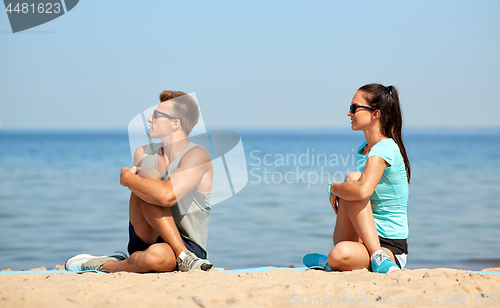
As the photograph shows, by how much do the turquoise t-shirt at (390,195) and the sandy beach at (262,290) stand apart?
14.4 inches

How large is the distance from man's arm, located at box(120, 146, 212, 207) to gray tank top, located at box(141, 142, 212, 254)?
3.8 inches

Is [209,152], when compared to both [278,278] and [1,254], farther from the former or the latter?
[1,254]

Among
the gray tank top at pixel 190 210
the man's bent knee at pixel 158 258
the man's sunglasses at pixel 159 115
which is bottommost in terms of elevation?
the man's bent knee at pixel 158 258

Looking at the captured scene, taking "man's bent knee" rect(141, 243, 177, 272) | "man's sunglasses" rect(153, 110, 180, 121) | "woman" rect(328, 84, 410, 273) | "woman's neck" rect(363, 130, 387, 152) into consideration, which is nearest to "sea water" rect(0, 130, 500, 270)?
"man's bent knee" rect(141, 243, 177, 272)

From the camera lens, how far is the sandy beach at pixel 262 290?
2.42 m

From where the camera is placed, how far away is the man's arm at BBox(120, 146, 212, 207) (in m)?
3.31

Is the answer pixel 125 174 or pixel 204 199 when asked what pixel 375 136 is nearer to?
pixel 204 199

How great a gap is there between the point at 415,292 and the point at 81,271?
8.62 feet

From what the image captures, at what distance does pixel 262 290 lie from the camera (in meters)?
2.67

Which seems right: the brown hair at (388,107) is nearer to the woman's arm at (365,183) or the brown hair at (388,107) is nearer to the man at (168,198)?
the woman's arm at (365,183)

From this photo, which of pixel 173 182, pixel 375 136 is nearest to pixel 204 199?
pixel 173 182

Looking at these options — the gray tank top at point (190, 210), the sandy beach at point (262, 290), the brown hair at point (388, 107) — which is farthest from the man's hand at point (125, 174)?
the brown hair at point (388, 107)

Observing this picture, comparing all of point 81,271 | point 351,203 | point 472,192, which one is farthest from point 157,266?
point 472,192

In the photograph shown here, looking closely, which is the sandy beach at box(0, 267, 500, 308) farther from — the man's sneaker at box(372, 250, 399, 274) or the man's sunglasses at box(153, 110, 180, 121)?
the man's sunglasses at box(153, 110, 180, 121)
